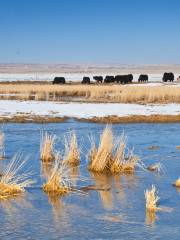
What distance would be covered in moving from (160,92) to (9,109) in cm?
1200

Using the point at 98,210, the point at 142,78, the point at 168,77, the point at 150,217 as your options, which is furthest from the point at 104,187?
the point at 168,77

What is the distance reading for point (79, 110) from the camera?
26.9m

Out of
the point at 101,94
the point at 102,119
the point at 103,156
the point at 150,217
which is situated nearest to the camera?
the point at 150,217

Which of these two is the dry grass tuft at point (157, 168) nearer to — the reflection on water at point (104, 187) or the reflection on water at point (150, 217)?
the reflection on water at point (104, 187)

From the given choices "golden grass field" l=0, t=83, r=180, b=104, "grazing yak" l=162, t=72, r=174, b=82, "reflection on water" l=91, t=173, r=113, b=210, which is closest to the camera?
"reflection on water" l=91, t=173, r=113, b=210

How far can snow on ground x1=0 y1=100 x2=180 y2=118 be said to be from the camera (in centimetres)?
2498

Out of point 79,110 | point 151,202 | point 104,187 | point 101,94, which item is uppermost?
point 101,94

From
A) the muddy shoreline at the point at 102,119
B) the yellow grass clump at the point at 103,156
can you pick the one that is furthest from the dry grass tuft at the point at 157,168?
the muddy shoreline at the point at 102,119

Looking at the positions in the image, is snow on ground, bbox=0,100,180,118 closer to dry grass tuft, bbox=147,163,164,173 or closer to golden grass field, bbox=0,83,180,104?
golden grass field, bbox=0,83,180,104

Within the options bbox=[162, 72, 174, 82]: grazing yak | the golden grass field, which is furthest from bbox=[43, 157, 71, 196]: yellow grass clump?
bbox=[162, 72, 174, 82]: grazing yak

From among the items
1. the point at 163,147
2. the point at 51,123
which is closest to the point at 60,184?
the point at 163,147

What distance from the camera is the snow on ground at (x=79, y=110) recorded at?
24984mm

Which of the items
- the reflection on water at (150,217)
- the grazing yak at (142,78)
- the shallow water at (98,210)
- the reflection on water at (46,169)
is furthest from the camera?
the grazing yak at (142,78)

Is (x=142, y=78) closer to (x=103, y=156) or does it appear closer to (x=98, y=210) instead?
(x=103, y=156)
